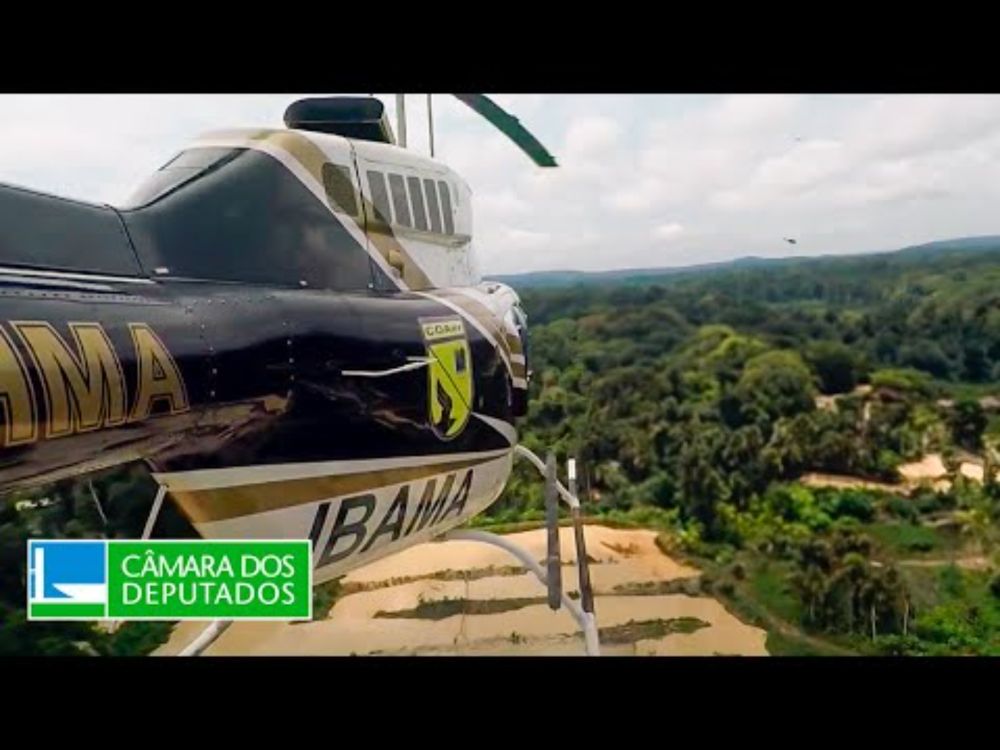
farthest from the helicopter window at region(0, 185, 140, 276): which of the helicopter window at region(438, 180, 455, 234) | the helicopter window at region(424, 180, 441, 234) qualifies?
the helicopter window at region(438, 180, 455, 234)

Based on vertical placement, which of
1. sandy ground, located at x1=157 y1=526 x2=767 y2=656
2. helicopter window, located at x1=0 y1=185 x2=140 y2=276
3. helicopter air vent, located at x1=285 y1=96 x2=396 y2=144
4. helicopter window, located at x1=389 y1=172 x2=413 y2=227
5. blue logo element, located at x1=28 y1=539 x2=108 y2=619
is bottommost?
sandy ground, located at x1=157 y1=526 x2=767 y2=656

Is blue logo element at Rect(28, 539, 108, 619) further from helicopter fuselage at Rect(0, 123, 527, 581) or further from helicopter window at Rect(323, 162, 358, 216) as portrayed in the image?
helicopter window at Rect(323, 162, 358, 216)

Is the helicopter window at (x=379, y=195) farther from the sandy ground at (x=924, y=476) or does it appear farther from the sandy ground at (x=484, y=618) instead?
the sandy ground at (x=924, y=476)

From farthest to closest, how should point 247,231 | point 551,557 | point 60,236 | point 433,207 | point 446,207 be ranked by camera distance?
point 551,557
point 446,207
point 433,207
point 247,231
point 60,236

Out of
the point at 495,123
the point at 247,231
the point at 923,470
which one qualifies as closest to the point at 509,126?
Answer: the point at 495,123

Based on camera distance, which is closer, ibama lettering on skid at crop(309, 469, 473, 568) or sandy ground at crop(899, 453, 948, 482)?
ibama lettering on skid at crop(309, 469, 473, 568)

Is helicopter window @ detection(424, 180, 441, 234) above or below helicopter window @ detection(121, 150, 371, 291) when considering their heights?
above

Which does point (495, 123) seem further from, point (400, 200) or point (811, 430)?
point (811, 430)

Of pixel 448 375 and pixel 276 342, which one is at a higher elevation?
pixel 276 342
